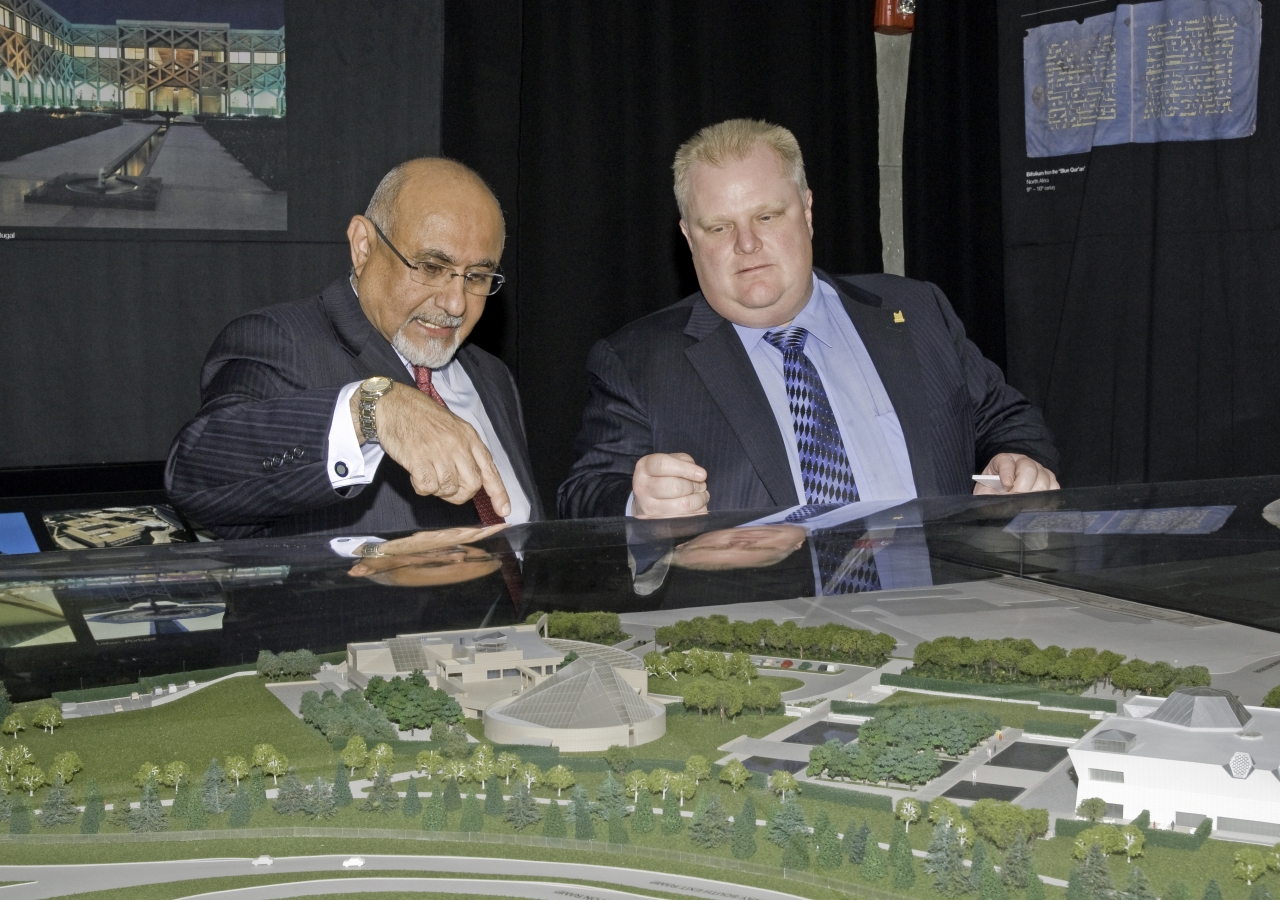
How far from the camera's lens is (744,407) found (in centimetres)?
302

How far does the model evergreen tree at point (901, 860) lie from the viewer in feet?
3.62

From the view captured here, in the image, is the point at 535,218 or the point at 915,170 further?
the point at 915,170

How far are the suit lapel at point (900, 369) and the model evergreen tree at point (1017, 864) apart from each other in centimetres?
195

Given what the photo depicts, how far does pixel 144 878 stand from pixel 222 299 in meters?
3.41

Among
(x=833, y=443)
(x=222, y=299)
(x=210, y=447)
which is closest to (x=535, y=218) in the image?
(x=222, y=299)

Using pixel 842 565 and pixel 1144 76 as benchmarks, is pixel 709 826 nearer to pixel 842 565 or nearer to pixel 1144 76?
pixel 842 565

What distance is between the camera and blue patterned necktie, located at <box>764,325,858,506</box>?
2.97 metres

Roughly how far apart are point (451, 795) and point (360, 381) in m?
1.41

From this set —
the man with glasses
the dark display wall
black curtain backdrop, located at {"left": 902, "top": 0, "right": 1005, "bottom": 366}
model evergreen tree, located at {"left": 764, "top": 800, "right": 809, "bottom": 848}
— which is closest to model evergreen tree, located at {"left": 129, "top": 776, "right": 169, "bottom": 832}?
model evergreen tree, located at {"left": 764, "top": 800, "right": 809, "bottom": 848}

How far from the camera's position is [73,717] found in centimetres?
135

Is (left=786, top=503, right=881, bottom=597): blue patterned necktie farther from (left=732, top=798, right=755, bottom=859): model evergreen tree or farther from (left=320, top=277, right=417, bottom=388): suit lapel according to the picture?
(left=320, top=277, right=417, bottom=388): suit lapel

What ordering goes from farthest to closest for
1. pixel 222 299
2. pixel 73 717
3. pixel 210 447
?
1. pixel 222 299
2. pixel 210 447
3. pixel 73 717

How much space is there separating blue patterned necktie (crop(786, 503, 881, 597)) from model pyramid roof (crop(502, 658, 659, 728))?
36cm

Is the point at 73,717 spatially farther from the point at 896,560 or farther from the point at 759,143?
the point at 759,143
